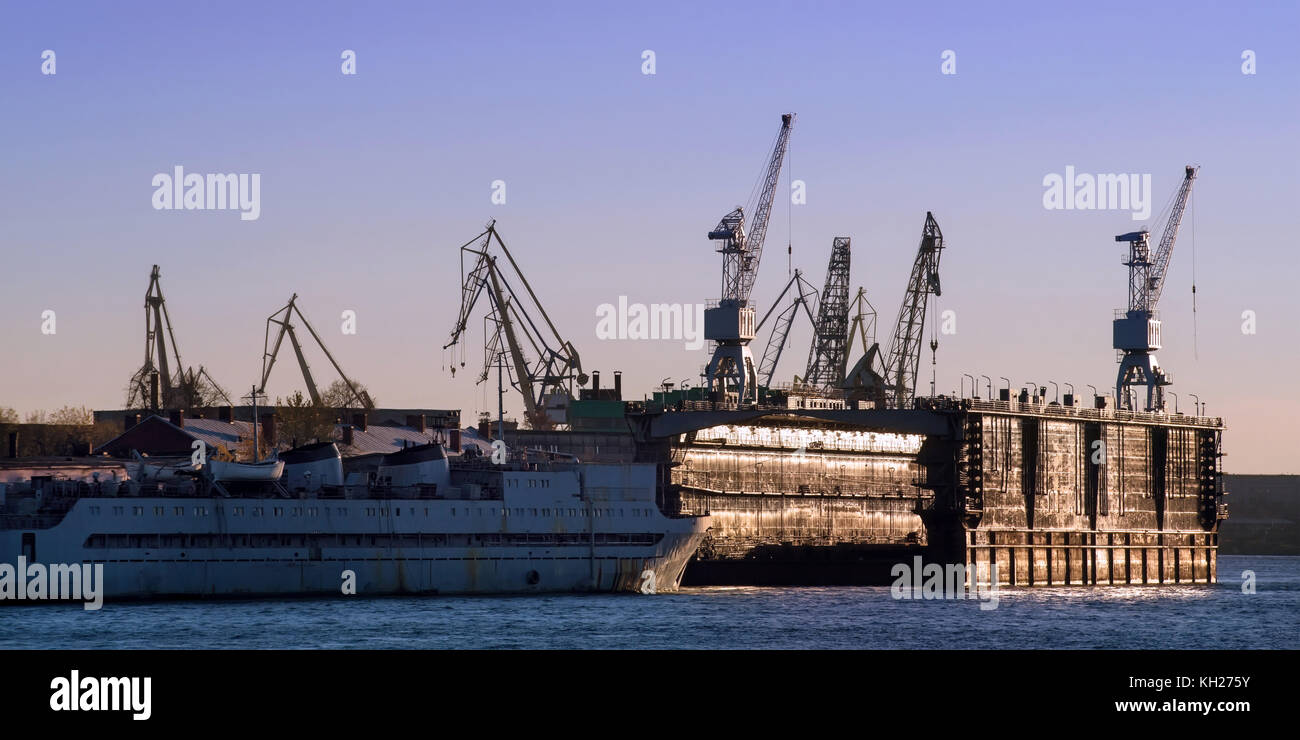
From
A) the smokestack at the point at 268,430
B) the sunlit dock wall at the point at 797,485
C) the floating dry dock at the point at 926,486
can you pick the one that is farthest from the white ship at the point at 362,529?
the smokestack at the point at 268,430

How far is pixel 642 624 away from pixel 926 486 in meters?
73.0

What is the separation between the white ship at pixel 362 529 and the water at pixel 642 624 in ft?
8.35

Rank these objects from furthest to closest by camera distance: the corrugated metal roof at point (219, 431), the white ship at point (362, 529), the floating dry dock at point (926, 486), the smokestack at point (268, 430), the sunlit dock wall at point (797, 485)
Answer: the smokestack at point (268, 430)
the corrugated metal roof at point (219, 431)
the sunlit dock wall at point (797, 485)
the floating dry dock at point (926, 486)
the white ship at point (362, 529)

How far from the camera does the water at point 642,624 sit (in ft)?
225

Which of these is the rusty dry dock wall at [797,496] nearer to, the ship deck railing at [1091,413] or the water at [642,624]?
the ship deck railing at [1091,413]

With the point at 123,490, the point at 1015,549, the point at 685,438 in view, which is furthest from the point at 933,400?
the point at 123,490

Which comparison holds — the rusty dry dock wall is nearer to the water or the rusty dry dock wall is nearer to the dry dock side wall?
the dry dock side wall

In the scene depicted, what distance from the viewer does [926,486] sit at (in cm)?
14862

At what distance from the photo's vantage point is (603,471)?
355 ft

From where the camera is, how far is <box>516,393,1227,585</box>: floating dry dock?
142 meters

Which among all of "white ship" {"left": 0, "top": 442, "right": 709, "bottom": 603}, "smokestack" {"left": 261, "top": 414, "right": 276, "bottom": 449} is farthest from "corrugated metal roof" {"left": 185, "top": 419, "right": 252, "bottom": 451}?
"white ship" {"left": 0, "top": 442, "right": 709, "bottom": 603}
